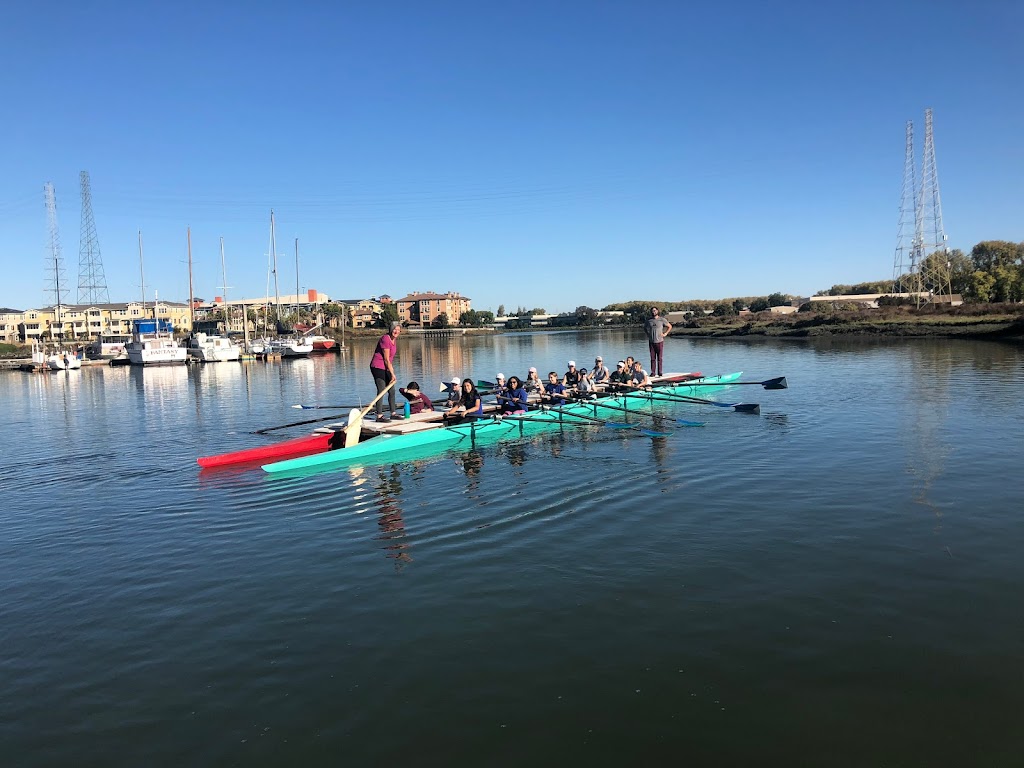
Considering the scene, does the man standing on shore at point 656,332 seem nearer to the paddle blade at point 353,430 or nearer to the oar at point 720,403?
the oar at point 720,403

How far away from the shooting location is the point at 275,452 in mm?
15445

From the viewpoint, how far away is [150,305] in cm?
13900

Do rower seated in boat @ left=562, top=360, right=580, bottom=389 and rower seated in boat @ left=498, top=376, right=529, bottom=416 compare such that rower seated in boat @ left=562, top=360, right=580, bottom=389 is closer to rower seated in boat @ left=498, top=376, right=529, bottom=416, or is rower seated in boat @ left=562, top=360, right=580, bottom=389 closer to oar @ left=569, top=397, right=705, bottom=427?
oar @ left=569, top=397, right=705, bottom=427

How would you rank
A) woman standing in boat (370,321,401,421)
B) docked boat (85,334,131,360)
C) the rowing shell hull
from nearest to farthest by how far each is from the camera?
the rowing shell hull, woman standing in boat (370,321,401,421), docked boat (85,334,131,360)

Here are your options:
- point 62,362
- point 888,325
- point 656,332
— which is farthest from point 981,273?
point 62,362

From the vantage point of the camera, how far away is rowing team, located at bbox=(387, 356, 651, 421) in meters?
17.4

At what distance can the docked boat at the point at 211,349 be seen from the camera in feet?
220

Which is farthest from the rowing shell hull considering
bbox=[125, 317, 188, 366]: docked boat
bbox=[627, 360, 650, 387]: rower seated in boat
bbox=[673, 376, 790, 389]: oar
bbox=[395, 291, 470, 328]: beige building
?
bbox=[395, 291, 470, 328]: beige building

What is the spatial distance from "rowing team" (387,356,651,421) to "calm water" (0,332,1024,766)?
2415 mm

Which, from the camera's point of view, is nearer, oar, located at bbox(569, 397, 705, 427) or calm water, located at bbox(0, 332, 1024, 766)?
calm water, located at bbox(0, 332, 1024, 766)

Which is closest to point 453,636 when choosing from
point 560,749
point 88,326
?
point 560,749

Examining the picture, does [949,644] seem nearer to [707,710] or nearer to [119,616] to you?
[707,710]

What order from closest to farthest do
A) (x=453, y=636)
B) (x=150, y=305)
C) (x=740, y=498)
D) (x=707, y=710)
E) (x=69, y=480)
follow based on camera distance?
1. (x=707, y=710)
2. (x=453, y=636)
3. (x=740, y=498)
4. (x=69, y=480)
5. (x=150, y=305)

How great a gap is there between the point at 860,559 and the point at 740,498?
302 centimetres
